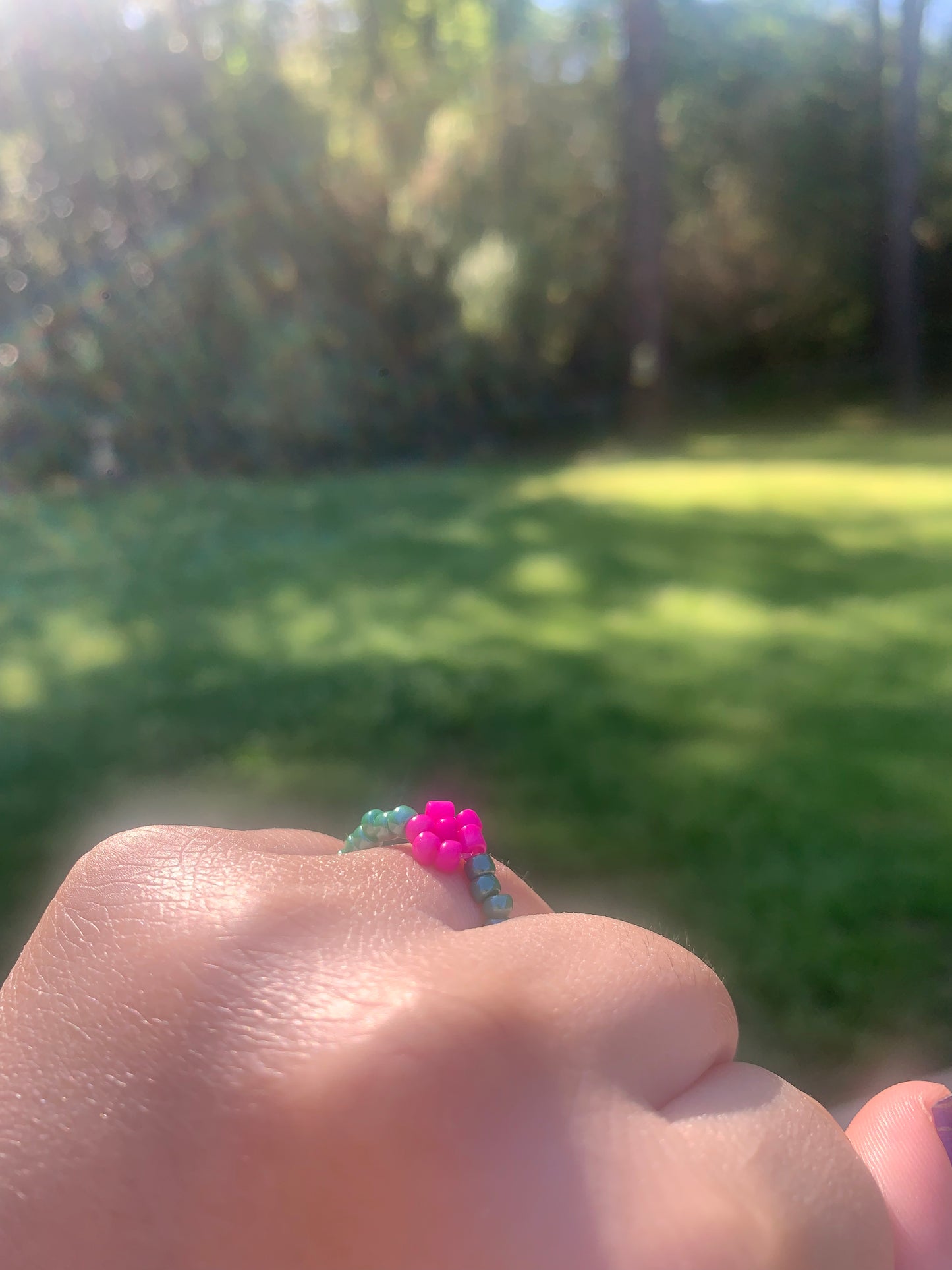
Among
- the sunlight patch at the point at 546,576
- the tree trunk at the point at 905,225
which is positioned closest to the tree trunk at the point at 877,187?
the tree trunk at the point at 905,225

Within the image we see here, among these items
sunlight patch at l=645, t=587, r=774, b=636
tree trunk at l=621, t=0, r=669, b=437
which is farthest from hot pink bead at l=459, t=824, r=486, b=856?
tree trunk at l=621, t=0, r=669, b=437

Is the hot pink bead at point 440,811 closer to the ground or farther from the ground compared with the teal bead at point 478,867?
farther from the ground

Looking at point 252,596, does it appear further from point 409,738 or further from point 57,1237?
point 57,1237

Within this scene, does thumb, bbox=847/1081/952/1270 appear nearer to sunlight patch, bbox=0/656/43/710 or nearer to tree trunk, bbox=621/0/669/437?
sunlight patch, bbox=0/656/43/710

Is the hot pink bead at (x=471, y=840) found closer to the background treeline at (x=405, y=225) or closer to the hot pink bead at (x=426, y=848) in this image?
the hot pink bead at (x=426, y=848)

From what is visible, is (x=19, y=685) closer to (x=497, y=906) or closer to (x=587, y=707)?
(x=587, y=707)
